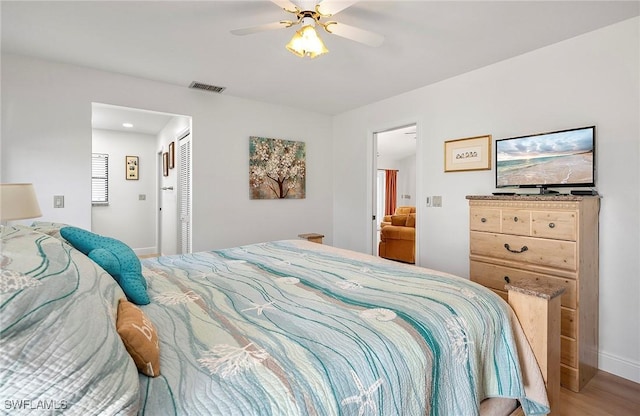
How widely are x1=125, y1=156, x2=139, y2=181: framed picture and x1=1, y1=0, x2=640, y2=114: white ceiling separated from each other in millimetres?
3197

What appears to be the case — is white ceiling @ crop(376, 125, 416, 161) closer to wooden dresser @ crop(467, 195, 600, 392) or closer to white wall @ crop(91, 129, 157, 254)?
wooden dresser @ crop(467, 195, 600, 392)

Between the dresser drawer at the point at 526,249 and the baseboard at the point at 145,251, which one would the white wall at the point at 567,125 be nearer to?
the dresser drawer at the point at 526,249

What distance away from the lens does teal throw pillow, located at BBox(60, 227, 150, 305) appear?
124cm

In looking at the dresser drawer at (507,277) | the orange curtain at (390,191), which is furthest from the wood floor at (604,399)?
Answer: the orange curtain at (390,191)

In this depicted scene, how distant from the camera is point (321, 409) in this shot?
2.54 feet

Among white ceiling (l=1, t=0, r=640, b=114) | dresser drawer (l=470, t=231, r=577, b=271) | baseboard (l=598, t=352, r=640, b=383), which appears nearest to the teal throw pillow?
white ceiling (l=1, t=0, r=640, b=114)

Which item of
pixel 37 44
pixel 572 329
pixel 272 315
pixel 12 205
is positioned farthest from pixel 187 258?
pixel 572 329

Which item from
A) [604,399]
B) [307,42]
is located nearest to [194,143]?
[307,42]

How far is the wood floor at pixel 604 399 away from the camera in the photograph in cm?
181

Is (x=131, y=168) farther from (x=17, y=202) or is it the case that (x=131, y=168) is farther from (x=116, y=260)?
(x=116, y=260)

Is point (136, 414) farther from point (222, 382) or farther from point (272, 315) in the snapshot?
point (272, 315)

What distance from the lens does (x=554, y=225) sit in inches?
81.2

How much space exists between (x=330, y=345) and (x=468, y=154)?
2694 millimetres

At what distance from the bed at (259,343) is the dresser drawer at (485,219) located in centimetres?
104
